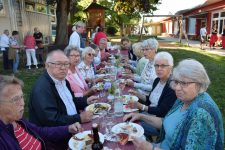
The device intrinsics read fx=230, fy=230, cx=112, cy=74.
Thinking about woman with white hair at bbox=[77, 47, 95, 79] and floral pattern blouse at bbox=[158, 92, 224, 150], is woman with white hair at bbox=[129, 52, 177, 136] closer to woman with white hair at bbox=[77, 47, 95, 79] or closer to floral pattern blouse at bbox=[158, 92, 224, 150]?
floral pattern blouse at bbox=[158, 92, 224, 150]

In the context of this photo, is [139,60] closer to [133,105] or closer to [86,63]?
[86,63]

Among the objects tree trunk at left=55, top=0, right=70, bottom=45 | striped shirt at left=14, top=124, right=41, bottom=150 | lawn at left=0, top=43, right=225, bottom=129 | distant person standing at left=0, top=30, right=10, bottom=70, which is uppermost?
tree trunk at left=55, top=0, right=70, bottom=45

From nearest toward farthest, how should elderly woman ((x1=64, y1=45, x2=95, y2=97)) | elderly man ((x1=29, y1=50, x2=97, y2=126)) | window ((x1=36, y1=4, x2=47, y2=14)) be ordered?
1. elderly man ((x1=29, y1=50, x2=97, y2=126))
2. elderly woman ((x1=64, y1=45, x2=95, y2=97))
3. window ((x1=36, y1=4, x2=47, y2=14))

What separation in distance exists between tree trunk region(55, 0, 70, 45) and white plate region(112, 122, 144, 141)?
11.4 meters

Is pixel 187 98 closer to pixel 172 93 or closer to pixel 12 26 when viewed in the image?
pixel 172 93

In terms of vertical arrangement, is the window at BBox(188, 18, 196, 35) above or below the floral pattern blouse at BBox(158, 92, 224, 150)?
above

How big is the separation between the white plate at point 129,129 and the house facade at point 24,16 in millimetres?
12344

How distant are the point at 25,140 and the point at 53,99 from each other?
0.57 meters

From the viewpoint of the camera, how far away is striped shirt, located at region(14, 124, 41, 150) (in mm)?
1924

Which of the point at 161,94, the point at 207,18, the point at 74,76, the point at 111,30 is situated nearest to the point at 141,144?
the point at 161,94

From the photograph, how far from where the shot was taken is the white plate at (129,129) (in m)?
2.05

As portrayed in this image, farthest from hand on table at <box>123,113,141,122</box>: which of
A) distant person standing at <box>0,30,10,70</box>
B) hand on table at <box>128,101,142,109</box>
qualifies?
distant person standing at <box>0,30,10,70</box>

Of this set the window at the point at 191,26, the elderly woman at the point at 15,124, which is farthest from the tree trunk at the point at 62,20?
the window at the point at 191,26

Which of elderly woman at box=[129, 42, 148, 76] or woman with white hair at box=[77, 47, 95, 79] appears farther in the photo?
elderly woman at box=[129, 42, 148, 76]
